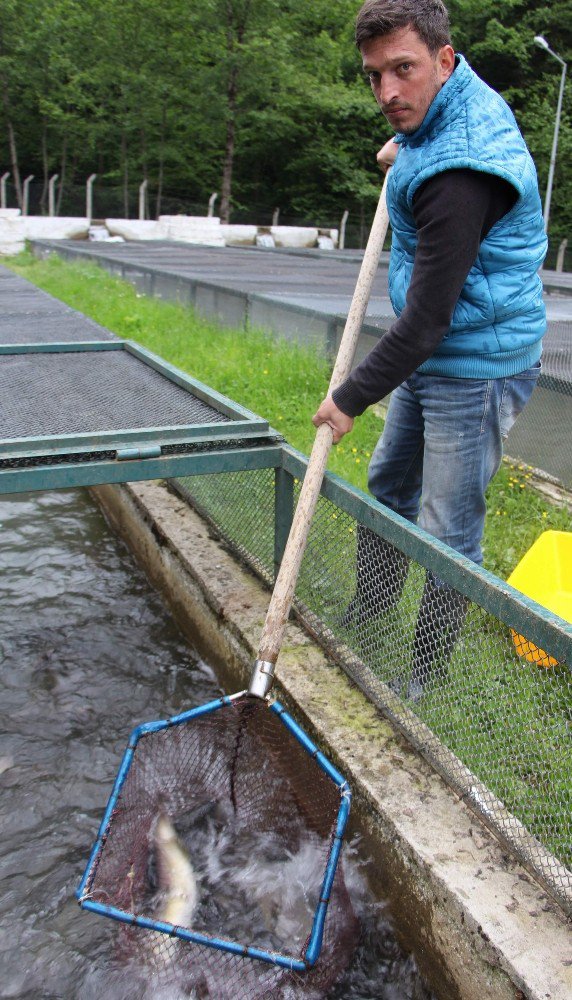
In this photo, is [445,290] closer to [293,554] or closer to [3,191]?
[293,554]

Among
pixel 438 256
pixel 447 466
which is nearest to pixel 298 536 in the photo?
pixel 447 466

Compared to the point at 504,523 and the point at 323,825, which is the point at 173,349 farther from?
the point at 323,825

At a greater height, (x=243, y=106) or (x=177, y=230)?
(x=243, y=106)

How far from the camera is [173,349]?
6664 mm

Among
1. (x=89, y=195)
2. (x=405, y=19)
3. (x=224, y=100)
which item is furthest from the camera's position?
(x=224, y=100)

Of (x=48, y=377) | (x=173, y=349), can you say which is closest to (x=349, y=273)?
(x=173, y=349)

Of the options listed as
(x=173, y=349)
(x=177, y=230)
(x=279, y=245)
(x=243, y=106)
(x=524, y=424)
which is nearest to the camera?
(x=524, y=424)

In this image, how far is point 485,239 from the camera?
2066mm

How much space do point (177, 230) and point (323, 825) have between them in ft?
59.7

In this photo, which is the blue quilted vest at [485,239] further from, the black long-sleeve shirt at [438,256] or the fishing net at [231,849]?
the fishing net at [231,849]

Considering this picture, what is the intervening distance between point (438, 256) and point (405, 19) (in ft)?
1.78

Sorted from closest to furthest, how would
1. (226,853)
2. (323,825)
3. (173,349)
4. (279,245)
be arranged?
1. (323,825)
2. (226,853)
3. (173,349)
4. (279,245)

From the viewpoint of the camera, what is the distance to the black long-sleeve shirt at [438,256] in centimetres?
192

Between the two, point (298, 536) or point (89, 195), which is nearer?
point (298, 536)
